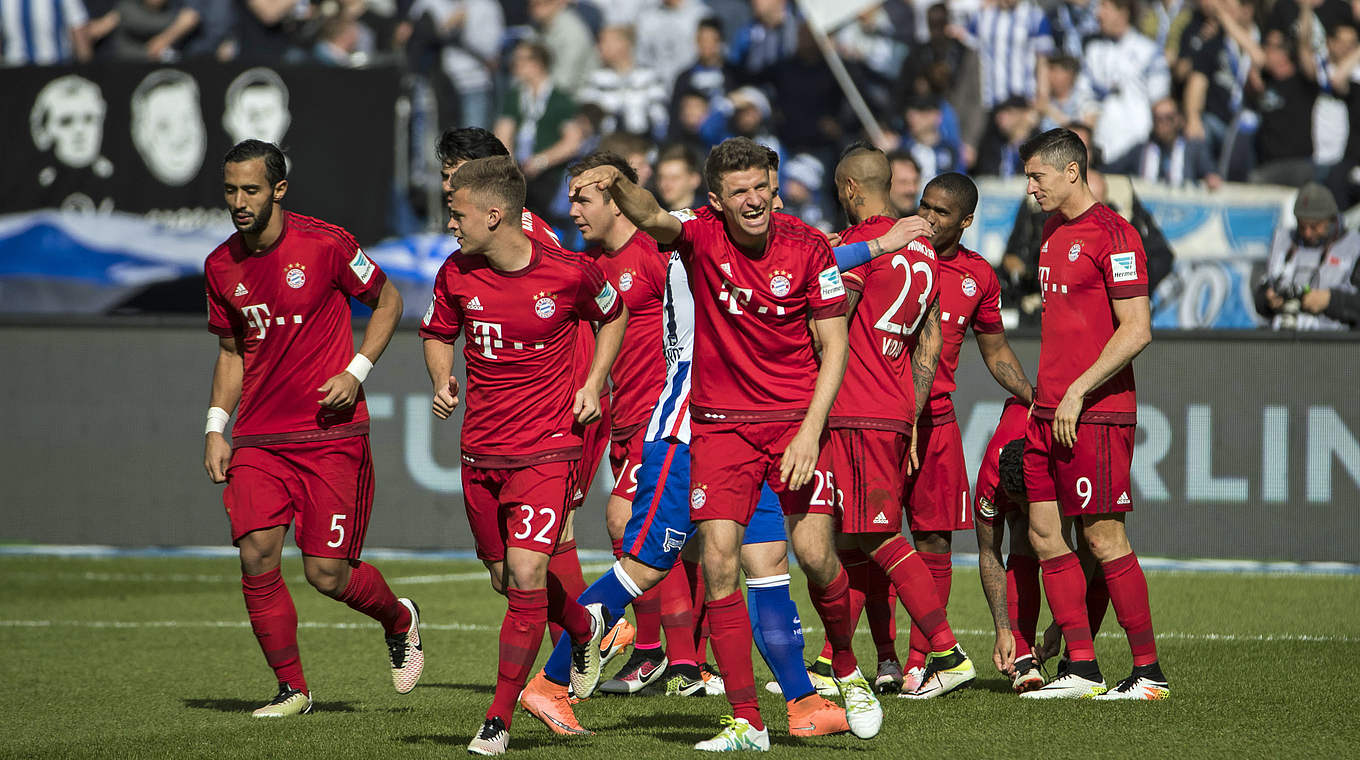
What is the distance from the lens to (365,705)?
7188mm

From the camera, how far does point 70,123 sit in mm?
15164

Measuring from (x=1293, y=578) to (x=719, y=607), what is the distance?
21.2ft

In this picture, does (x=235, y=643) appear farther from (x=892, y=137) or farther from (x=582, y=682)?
(x=892, y=137)

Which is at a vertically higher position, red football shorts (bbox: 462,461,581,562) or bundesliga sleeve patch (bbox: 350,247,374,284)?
bundesliga sleeve patch (bbox: 350,247,374,284)

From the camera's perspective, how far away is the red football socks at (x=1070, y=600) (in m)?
7.17

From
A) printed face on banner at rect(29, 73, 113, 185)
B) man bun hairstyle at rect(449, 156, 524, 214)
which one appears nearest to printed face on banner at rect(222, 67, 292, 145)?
printed face on banner at rect(29, 73, 113, 185)

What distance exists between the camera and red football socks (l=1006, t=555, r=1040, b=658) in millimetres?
7613

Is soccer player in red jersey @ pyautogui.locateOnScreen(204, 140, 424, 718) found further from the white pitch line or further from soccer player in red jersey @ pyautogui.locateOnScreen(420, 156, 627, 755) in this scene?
the white pitch line

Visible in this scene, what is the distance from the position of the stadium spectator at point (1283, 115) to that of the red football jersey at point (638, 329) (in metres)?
8.40

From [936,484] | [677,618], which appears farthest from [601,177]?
[936,484]

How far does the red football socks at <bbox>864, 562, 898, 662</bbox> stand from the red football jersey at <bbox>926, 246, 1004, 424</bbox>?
2.63 ft

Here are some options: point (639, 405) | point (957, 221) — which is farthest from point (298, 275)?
point (957, 221)

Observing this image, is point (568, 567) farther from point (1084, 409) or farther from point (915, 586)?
point (1084, 409)

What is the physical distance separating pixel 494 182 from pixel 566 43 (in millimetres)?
11111
